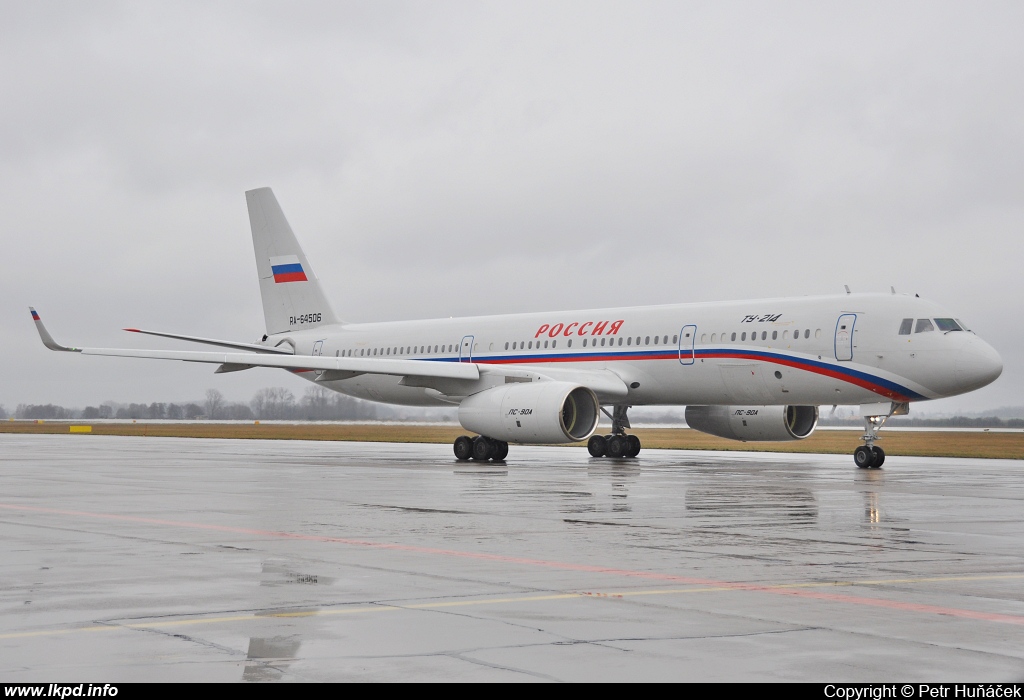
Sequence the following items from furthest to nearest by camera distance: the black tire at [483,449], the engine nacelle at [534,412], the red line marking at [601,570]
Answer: the black tire at [483,449] → the engine nacelle at [534,412] → the red line marking at [601,570]

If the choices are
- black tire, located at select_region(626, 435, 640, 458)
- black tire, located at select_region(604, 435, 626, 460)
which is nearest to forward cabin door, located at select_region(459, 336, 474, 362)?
black tire, located at select_region(604, 435, 626, 460)

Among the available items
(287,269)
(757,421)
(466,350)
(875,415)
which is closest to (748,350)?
(875,415)

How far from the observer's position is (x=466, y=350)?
112 feet

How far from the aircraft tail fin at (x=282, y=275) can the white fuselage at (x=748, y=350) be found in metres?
6.68

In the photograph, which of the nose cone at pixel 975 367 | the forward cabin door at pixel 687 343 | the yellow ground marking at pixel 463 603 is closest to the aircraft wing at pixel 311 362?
the forward cabin door at pixel 687 343

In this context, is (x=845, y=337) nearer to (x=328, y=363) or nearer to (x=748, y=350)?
(x=748, y=350)

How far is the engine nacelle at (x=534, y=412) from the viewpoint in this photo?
26.6m

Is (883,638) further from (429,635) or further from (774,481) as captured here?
(774,481)

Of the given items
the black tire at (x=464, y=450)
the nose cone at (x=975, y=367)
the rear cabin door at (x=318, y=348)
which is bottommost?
the black tire at (x=464, y=450)

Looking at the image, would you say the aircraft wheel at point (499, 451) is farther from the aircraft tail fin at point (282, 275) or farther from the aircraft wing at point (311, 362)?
the aircraft tail fin at point (282, 275)

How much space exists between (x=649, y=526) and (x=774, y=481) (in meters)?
8.60

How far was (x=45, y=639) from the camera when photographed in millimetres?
6027

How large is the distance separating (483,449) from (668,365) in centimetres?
509
